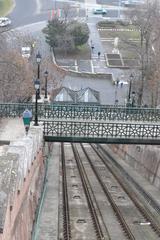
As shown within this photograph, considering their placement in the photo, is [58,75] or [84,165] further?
[58,75]

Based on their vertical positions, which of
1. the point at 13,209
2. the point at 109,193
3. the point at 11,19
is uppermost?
the point at 11,19

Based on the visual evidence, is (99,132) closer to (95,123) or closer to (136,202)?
(95,123)

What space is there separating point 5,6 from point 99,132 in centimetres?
6020

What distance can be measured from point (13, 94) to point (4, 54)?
6156 millimetres

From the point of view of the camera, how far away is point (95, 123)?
2209 cm

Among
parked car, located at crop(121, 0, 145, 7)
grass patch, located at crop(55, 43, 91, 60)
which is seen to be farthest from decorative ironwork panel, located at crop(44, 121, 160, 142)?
parked car, located at crop(121, 0, 145, 7)

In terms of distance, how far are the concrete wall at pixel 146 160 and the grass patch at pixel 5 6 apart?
155 feet

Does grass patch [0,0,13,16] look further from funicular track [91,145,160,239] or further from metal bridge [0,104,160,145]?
metal bridge [0,104,160,145]

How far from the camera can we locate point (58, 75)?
42.4 m

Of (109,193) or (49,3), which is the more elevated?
(49,3)

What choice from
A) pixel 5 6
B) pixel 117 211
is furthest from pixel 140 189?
pixel 5 6

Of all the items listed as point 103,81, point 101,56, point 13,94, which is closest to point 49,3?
point 101,56

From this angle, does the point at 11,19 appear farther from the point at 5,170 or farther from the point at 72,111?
the point at 5,170

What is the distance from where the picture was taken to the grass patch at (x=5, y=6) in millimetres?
74438
